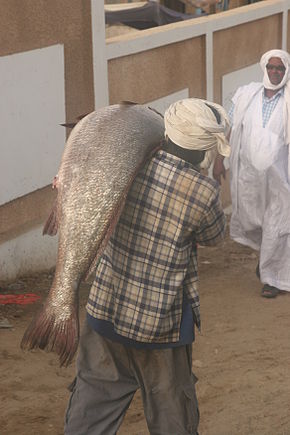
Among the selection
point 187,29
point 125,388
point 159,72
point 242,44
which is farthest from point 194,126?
point 242,44

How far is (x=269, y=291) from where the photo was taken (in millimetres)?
8117

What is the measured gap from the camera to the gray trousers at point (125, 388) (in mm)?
3875

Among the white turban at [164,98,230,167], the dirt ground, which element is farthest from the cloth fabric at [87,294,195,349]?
the dirt ground

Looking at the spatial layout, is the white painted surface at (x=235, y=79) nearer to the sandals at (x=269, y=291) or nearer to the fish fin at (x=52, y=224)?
the sandals at (x=269, y=291)

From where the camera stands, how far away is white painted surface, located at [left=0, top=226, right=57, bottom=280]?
7.64 m

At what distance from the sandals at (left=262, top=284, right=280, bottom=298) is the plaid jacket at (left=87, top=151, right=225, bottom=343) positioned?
4317 mm

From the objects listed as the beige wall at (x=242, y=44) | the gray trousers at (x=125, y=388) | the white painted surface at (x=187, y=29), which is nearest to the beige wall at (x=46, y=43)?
the white painted surface at (x=187, y=29)

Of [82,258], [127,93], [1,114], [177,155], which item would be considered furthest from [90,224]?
[127,93]

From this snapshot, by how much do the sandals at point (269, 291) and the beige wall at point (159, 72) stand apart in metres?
2.18

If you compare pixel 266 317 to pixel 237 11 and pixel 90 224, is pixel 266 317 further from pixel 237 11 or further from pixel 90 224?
pixel 237 11

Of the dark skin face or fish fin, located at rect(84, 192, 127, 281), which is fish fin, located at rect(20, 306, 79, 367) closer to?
fish fin, located at rect(84, 192, 127, 281)

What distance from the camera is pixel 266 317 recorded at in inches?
295

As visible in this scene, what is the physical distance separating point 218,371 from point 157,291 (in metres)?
2.62

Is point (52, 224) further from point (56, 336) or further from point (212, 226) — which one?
point (212, 226)
